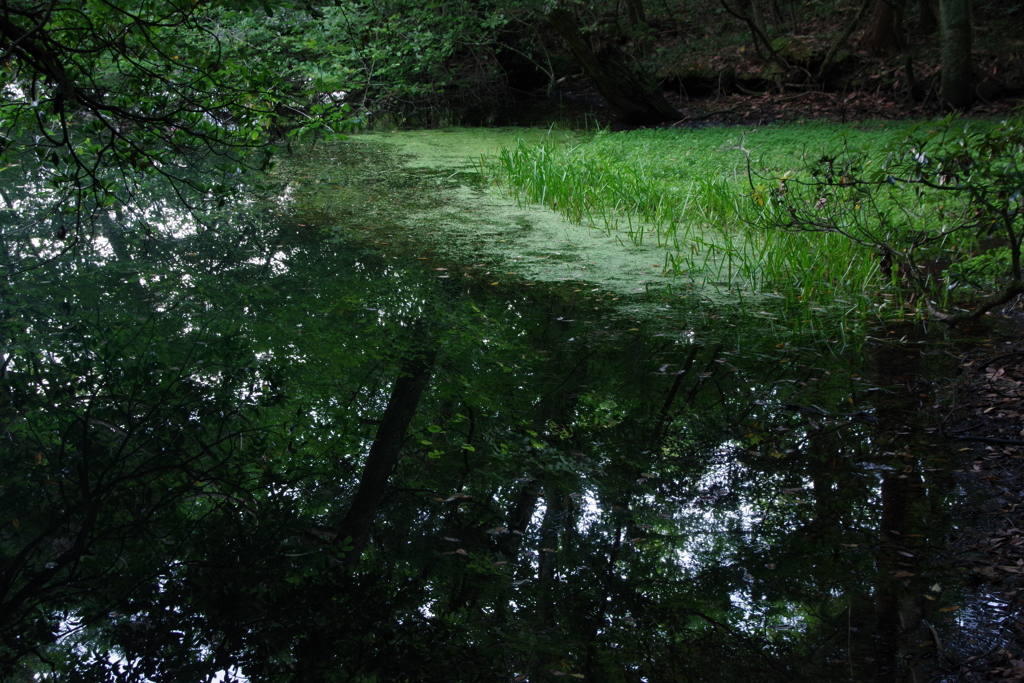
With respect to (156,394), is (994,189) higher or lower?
higher

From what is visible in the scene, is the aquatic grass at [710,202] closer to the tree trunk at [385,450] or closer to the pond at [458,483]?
the pond at [458,483]

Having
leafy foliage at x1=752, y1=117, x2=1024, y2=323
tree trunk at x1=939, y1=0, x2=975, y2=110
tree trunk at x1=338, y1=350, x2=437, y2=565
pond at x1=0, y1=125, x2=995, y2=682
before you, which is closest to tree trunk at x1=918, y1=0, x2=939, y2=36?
tree trunk at x1=939, y1=0, x2=975, y2=110

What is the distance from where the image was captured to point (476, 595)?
6.63 ft

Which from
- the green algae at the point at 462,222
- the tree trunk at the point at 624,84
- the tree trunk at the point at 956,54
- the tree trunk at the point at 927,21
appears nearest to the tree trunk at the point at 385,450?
the green algae at the point at 462,222

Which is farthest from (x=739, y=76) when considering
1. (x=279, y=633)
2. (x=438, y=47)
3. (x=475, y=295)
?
(x=279, y=633)

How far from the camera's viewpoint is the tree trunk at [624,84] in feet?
31.1

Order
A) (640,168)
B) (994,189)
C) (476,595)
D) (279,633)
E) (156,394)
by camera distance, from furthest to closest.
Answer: (640,168) < (156,394) < (994,189) < (476,595) < (279,633)

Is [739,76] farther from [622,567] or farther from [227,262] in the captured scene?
[622,567]

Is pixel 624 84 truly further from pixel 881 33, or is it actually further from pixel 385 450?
pixel 385 450

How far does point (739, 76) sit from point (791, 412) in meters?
9.07

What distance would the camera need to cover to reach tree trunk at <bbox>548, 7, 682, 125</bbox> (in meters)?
9.47

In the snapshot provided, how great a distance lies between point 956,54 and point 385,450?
26.7 feet

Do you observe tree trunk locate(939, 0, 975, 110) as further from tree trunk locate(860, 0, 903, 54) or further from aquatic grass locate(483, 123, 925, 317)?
tree trunk locate(860, 0, 903, 54)

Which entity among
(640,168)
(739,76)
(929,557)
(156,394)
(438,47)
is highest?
(438,47)
